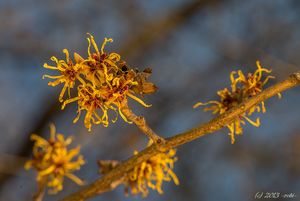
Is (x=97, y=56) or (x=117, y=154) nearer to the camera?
(x=97, y=56)

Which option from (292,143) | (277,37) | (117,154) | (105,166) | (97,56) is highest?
(277,37)

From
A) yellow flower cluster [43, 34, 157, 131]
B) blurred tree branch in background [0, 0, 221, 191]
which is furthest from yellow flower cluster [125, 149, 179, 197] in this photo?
blurred tree branch in background [0, 0, 221, 191]

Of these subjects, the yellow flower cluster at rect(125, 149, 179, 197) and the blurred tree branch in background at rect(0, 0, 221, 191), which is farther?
the blurred tree branch in background at rect(0, 0, 221, 191)

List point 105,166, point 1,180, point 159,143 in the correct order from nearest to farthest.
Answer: point 159,143 < point 105,166 < point 1,180

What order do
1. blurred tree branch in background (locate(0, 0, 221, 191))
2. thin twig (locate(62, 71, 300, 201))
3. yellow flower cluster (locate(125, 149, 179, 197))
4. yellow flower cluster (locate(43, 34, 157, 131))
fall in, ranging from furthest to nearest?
blurred tree branch in background (locate(0, 0, 221, 191)) < yellow flower cluster (locate(125, 149, 179, 197)) < yellow flower cluster (locate(43, 34, 157, 131)) < thin twig (locate(62, 71, 300, 201))

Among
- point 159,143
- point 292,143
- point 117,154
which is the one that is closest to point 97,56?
point 159,143

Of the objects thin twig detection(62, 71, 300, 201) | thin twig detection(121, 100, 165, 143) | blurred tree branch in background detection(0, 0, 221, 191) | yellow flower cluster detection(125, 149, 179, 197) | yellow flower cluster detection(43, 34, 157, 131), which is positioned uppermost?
blurred tree branch in background detection(0, 0, 221, 191)

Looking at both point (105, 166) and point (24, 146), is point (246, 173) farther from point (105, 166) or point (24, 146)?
point (105, 166)

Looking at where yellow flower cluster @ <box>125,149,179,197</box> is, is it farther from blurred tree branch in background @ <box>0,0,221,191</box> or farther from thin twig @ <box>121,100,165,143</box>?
blurred tree branch in background @ <box>0,0,221,191</box>

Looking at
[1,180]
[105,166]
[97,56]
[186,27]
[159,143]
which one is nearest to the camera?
[159,143]

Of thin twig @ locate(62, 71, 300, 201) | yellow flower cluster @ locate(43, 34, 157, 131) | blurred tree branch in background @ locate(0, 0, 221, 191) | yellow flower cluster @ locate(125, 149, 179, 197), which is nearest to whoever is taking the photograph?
thin twig @ locate(62, 71, 300, 201)
